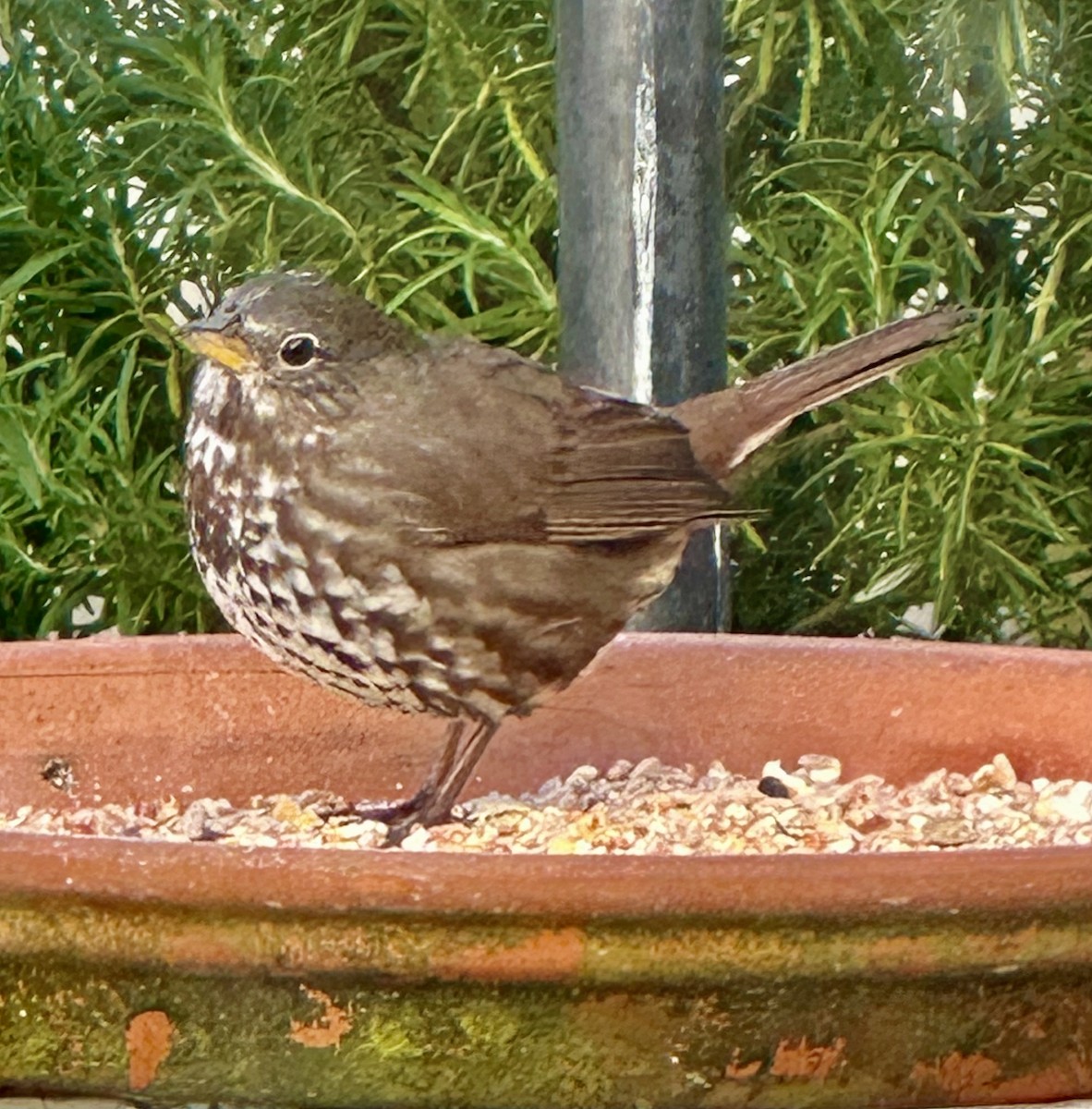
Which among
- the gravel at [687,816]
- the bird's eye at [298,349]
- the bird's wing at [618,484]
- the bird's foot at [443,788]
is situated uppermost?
the bird's eye at [298,349]

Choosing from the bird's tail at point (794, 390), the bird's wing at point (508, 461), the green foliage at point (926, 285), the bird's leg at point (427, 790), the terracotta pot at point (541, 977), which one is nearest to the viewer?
the terracotta pot at point (541, 977)

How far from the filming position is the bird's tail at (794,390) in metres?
2.06

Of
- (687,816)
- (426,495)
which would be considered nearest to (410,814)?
(687,816)

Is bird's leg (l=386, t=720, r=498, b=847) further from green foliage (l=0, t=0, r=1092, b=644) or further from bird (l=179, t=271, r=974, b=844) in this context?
green foliage (l=0, t=0, r=1092, b=644)

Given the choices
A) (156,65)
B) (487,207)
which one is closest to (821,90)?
(487,207)

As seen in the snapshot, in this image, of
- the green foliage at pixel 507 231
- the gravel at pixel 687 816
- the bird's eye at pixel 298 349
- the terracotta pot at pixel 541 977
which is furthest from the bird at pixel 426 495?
the green foliage at pixel 507 231

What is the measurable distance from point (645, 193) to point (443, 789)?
66 cm

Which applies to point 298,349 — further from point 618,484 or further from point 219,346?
point 618,484

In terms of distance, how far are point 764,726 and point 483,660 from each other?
49 centimetres

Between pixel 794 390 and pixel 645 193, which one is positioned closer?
pixel 794 390

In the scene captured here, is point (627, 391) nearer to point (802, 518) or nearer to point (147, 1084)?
point (802, 518)

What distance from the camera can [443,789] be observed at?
2.17 m

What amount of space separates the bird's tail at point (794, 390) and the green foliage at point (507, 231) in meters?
0.42

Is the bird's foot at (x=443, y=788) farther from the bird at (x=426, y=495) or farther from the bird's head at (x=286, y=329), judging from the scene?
the bird's head at (x=286, y=329)
